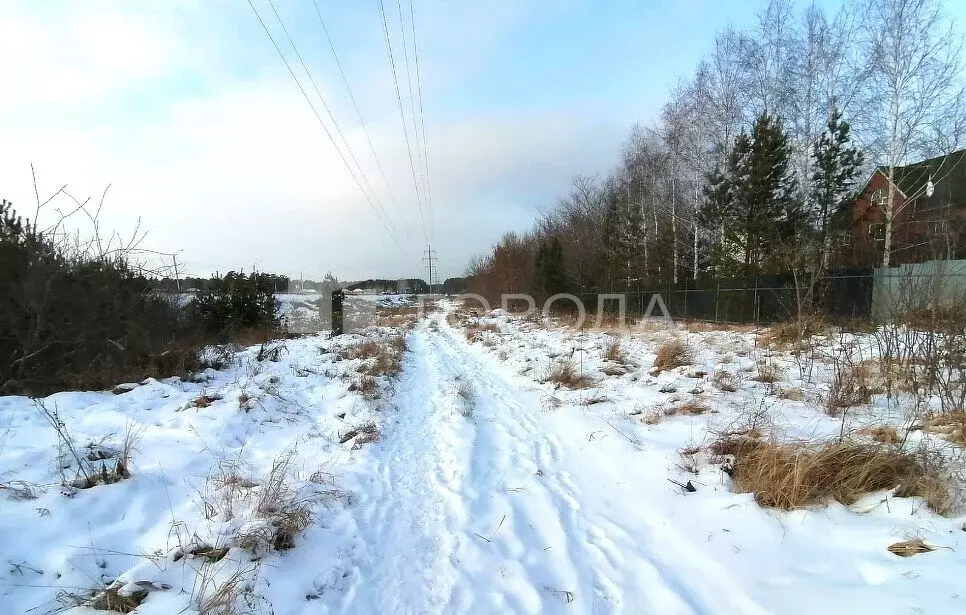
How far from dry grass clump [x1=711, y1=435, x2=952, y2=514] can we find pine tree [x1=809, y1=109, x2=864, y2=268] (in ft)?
59.1

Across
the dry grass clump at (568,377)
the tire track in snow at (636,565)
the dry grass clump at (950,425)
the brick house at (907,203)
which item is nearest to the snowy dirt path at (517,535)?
the tire track in snow at (636,565)

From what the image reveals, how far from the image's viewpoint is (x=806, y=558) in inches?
99.3

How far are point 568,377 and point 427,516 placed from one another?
4.38m

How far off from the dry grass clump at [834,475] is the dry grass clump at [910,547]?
20.2 inches

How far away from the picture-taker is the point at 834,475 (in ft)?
10.0

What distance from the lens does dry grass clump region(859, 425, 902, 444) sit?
11.4ft

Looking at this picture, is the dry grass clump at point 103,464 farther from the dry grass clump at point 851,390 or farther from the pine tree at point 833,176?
the pine tree at point 833,176

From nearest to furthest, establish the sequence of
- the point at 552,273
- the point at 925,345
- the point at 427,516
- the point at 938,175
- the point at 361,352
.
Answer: the point at 427,516 → the point at 925,345 → the point at 361,352 → the point at 938,175 → the point at 552,273

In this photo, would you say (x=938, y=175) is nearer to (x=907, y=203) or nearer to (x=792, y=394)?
(x=907, y=203)

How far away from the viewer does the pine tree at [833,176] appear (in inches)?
680

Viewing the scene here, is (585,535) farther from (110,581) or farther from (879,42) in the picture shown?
(879,42)

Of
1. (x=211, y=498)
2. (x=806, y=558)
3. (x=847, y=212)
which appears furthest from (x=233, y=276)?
(x=847, y=212)

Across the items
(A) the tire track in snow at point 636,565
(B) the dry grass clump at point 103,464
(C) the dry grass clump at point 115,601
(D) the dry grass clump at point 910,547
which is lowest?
(A) the tire track in snow at point 636,565

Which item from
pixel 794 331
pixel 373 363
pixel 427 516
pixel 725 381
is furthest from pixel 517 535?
pixel 794 331
